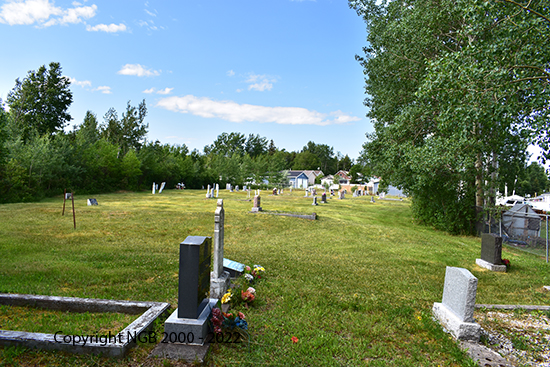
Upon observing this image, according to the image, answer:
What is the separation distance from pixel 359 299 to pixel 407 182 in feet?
36.7

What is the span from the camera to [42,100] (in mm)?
39906

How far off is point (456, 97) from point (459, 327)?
655 centimetres

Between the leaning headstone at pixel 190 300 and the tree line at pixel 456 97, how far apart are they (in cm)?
790

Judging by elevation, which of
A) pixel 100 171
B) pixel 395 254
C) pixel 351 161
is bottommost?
pixel 395 254

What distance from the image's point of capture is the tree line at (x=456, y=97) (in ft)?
25.8

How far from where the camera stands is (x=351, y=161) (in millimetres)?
116875

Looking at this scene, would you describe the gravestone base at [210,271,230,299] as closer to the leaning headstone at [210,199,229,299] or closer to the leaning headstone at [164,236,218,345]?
the leaning headstone at [210,199,229,299]

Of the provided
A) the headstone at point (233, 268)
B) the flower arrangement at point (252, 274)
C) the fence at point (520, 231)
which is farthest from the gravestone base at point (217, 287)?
the fence at point (520, 231)

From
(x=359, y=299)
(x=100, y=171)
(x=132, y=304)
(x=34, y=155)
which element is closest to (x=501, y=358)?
(x=359, y=299)

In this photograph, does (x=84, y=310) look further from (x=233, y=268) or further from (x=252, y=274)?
(x=252, y=274)

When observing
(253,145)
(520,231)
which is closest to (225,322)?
(520,231)

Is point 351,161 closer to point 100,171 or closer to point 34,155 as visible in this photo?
point 100,171

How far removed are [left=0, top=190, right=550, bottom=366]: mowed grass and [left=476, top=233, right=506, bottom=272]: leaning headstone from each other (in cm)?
36

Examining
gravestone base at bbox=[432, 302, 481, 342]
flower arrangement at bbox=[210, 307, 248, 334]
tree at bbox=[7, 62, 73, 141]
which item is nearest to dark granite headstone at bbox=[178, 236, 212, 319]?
flower arrangement at bbox=[210, 307, 248, 334]
